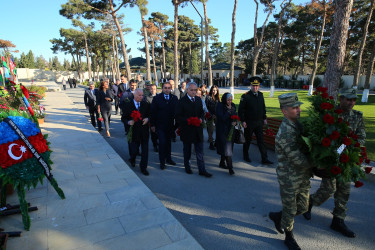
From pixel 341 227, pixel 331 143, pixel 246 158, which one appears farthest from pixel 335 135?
pixel 246 158

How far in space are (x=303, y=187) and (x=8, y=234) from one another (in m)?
3.61

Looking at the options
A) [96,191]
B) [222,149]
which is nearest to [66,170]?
[96,191]

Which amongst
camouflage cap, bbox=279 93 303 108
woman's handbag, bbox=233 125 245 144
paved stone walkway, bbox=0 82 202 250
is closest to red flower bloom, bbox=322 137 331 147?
camouflage cap, bbox=279 93 303 108

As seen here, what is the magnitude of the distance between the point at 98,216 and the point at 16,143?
56.9 inches

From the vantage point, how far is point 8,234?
284 cm

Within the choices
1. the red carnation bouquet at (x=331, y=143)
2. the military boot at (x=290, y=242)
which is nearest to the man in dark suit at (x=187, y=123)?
the military boot at (x=290, y=242)

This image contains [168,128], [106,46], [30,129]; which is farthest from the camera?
[106,46]

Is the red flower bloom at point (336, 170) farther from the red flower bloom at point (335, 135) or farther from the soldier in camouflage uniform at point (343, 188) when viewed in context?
the soldier in camouflage uniform at point (343, 188)

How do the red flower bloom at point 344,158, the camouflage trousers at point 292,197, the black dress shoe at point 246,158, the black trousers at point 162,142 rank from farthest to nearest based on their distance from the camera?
1. the black dress shoe at point 246,158
2. the black trousers at point 162,142
3. the camouflage trousers at point 292,197
4. the red flower bloom at point 344,158

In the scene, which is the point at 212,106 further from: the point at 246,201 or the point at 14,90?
the point at 14,90

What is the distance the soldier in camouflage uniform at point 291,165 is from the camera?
247 cm

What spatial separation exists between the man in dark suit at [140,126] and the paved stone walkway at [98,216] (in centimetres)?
41

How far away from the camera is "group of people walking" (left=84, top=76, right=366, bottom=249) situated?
257cm

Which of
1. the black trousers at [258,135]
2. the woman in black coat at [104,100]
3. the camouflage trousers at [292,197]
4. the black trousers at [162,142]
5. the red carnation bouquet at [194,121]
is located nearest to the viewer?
the camouflage trousers at [292,197]
